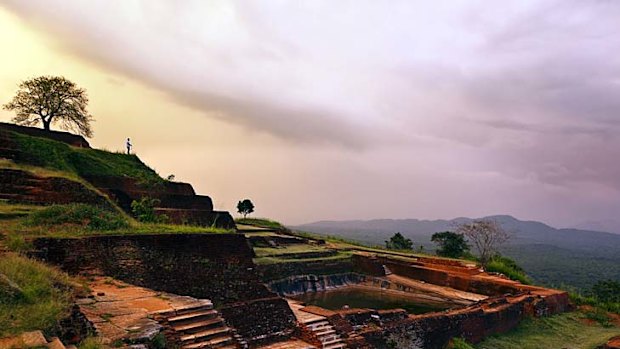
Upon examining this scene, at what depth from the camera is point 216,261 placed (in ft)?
28.1

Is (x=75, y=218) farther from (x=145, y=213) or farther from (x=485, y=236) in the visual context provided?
(x=485, y=236)

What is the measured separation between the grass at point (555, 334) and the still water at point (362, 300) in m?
2.32

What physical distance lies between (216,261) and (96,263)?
2.19 meters

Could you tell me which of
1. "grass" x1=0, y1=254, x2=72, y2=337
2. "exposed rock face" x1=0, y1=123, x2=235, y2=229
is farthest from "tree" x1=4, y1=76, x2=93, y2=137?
"grass" x1=0, y1=254, x2=72, y2=337

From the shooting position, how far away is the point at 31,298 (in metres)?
4.79

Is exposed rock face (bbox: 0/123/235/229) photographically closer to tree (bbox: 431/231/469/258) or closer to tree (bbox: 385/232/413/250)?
tree (bbox: 431/231/469/258)

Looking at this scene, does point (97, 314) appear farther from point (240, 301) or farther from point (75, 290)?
point (240, 301)

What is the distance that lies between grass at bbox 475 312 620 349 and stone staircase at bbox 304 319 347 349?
15.9 ft

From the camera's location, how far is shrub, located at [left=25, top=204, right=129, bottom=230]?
806 cm

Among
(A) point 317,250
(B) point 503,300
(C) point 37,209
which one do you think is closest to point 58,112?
(C) point 37,209

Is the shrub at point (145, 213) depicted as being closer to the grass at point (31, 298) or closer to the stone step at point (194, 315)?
the stone step at point (194, 315)

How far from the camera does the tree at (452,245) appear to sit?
26509mm

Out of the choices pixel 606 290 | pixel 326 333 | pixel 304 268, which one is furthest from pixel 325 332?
pixel 606 290

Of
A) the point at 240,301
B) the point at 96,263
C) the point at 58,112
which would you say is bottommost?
the point at 240,301
